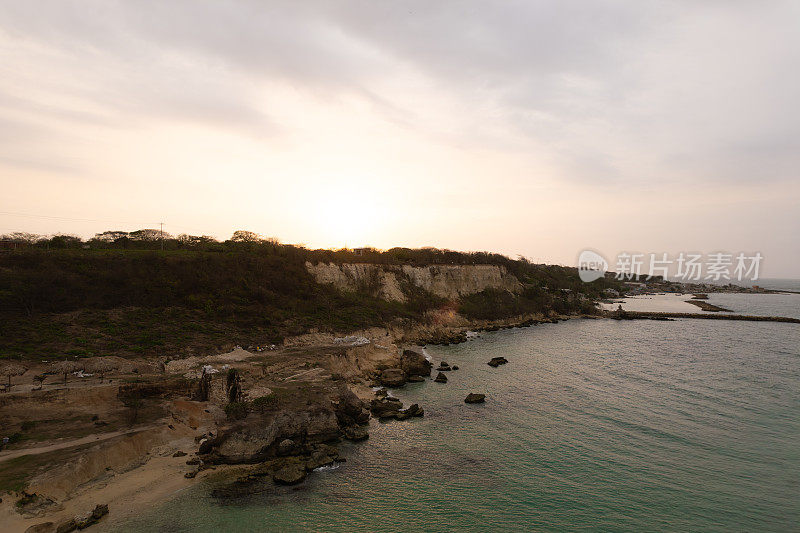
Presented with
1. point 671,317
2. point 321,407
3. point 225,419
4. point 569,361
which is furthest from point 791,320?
point 225,419

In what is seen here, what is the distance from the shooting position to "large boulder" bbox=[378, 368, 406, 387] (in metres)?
40.9

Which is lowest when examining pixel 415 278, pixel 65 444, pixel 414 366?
pixel 414 366

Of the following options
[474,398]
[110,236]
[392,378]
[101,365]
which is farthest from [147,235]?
[474,398]

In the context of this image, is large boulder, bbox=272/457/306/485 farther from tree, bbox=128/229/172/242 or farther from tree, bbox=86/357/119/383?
tree, bbox=128/229/172/242

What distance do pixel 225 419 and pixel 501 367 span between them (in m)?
35.6

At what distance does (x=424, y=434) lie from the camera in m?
28.7

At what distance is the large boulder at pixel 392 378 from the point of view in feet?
134

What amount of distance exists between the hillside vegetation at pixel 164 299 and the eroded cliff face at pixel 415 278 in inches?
97.3

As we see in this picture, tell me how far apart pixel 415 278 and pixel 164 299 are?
5167 cm

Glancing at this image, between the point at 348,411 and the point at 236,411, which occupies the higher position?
the point at 236,411

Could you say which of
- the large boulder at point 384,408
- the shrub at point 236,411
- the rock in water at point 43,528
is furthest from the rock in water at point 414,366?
the rock in water at point 43,528

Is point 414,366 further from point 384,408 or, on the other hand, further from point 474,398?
point 384,408

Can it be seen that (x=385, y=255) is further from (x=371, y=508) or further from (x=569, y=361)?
(x=371, y=508)

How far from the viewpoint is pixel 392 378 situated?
41.6 m
